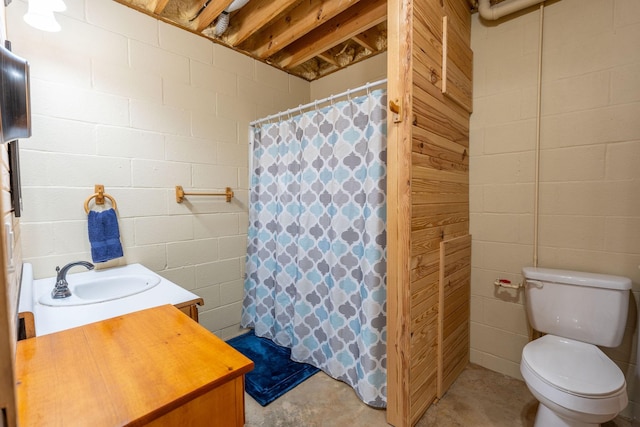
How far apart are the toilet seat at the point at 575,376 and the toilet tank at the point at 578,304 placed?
0.27 feet

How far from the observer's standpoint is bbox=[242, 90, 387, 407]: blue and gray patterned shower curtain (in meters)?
1.65

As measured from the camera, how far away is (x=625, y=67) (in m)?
1.53

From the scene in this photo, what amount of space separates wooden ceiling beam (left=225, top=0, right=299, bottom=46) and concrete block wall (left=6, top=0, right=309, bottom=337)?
14 centimetres

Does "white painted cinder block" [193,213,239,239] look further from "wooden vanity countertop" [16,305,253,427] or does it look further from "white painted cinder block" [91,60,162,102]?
"wooden vanity countertop" [16,305,253,427]

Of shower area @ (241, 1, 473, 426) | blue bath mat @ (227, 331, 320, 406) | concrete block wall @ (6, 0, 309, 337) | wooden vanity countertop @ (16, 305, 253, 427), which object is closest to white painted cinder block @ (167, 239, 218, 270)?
concrete block wall @ (6, 0, 309, 337)

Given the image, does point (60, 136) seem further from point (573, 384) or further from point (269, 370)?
point (573, 384)

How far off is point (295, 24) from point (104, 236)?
6.32 ft

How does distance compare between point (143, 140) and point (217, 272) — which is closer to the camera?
point (143, 140)

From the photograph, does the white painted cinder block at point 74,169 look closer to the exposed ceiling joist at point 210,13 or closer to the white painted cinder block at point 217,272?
the white painted cinder block at point 217,272

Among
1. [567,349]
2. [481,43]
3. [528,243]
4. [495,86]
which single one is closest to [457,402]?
[567,349]

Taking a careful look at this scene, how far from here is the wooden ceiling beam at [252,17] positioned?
75.5 inches

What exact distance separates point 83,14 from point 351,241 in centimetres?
204

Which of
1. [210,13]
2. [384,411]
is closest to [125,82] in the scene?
[210,13]

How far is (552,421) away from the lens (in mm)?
1281
